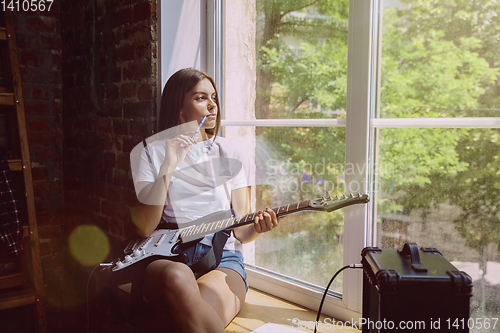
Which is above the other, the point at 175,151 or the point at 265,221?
the point at 175,151

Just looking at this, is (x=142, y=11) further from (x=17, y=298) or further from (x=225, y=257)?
(x=17, y=298)

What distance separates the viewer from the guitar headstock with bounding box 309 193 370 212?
1195 millimetres

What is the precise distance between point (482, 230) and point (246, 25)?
127 cm

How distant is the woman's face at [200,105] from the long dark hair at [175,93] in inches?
0.7

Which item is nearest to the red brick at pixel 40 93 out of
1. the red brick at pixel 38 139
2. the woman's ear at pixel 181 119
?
the red brick at pixel 38 139

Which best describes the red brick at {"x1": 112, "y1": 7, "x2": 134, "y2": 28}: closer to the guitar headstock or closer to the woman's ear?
the woman's ear

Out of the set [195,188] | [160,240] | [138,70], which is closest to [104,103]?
[138,70]

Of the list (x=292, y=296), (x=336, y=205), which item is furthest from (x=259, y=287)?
(x=336, y=205)

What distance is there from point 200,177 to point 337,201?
0.63 metres

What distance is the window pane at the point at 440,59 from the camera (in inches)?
42.3

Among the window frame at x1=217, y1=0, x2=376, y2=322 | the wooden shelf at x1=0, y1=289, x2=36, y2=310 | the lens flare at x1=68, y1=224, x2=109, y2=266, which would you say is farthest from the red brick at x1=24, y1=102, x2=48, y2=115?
the window frame at x1=217, y1=0, x2=376, y2=322

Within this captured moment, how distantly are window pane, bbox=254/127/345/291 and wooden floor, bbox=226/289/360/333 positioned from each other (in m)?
0.12

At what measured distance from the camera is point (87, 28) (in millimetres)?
2131

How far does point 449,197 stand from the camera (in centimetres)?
115
